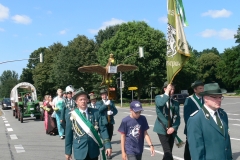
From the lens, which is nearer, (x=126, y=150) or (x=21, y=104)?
(x=126, y=150)

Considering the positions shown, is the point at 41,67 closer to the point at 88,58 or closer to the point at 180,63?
the point at 88,58

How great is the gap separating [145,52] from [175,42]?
4375 centimetres

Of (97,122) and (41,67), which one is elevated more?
(41,67)

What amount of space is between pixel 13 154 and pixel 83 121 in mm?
6191

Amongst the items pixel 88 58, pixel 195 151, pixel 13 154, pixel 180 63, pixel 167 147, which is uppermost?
pixel 88 58

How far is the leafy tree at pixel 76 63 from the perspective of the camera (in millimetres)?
61662

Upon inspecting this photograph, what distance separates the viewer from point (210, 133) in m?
3.67

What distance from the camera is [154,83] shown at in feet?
169

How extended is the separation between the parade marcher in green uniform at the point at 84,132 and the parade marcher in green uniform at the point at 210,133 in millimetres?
1716

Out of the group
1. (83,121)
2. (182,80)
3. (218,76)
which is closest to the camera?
(83,121)

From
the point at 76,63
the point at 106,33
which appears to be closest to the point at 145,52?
the point at 76,63

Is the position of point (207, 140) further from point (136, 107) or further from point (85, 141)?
point (136, 107)

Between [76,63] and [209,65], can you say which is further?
[209,65]

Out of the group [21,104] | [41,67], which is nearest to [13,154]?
[21,104]
